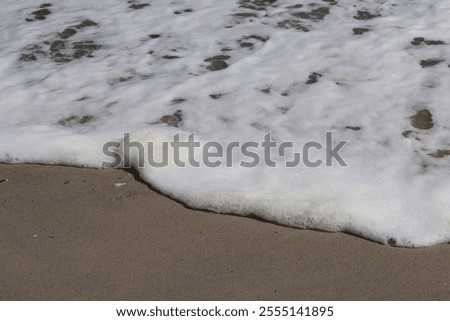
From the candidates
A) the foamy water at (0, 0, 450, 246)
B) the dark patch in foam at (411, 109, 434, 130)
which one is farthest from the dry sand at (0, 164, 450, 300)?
the dark patch in foam at (411, 109, 434, 130)

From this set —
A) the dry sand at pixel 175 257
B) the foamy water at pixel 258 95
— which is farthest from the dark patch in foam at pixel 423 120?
the dry sand at pixel 175 257

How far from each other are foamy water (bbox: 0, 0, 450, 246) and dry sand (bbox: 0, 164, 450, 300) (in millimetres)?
101

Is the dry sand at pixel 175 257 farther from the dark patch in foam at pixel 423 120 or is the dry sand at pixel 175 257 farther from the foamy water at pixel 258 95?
the dark patch in foam at pixel 423 120

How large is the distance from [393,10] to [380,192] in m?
1.97

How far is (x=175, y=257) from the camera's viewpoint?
2.40 m

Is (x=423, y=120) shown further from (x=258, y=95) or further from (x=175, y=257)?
(x=175, y=257)

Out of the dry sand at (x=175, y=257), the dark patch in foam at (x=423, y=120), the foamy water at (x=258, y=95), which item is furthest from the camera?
the dark patch in foam at (x=423, y=120)

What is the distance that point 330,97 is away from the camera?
3.42 m

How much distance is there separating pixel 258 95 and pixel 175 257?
4.15 ft

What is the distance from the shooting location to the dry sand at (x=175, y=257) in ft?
7.39

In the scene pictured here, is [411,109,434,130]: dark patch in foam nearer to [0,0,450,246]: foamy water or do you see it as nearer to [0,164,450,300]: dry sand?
[0,0,450,246]: foamy water

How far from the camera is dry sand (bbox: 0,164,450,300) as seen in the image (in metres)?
2.25

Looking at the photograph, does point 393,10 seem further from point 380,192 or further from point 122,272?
point 122,272

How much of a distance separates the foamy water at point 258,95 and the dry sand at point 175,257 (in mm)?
101
